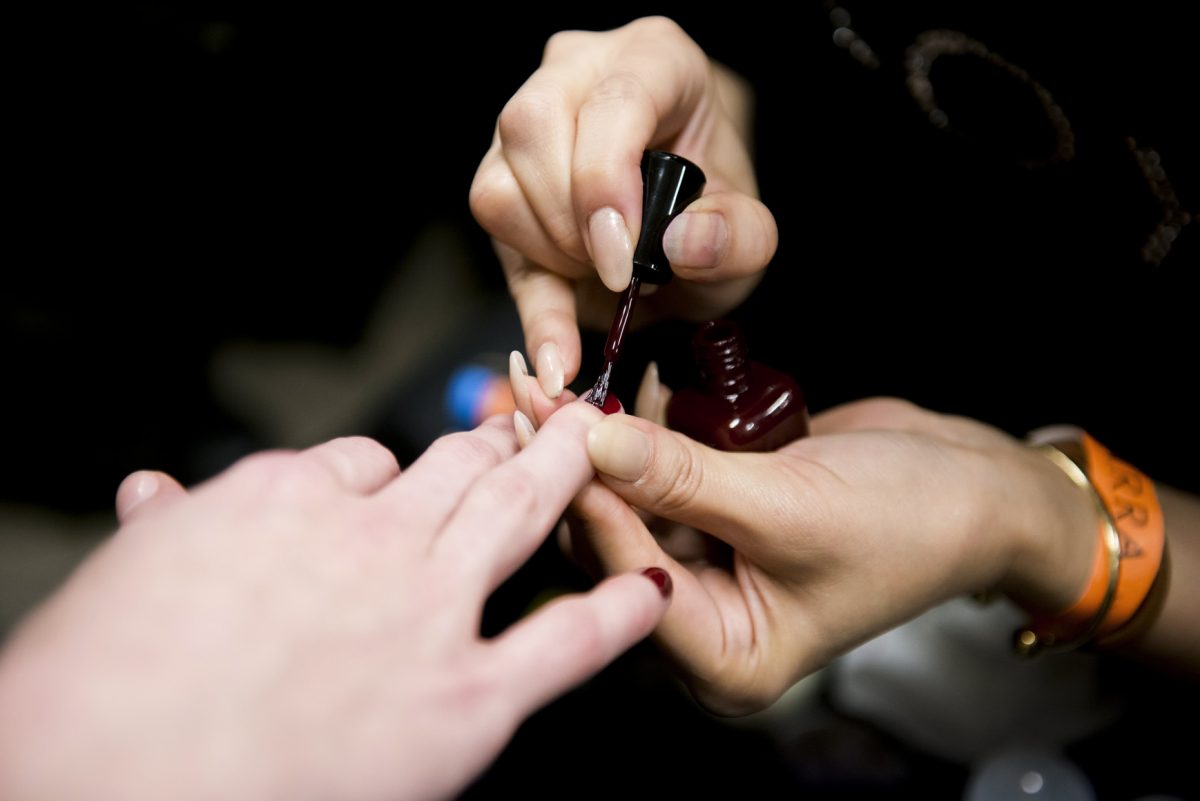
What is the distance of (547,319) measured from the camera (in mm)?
900

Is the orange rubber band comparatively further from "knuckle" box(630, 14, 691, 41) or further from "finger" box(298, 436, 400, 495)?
"finger" box(298, 436, 400, 495)

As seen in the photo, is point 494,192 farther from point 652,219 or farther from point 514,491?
point 514,491

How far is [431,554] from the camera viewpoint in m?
0.54

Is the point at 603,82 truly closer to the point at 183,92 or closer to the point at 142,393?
the point at 183,92

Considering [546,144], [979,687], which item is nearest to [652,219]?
[546,144]

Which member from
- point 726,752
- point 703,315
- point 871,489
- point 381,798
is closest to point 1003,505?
point 871,489

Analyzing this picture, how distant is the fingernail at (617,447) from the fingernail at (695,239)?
201mm

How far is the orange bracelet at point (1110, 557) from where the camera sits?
35.7 inches

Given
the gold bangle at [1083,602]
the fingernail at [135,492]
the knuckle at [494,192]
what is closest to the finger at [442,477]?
the fingernail at [135,492]

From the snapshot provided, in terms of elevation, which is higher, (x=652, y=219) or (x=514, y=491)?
(x=652, y=219)

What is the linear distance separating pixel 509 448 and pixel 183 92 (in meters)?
1.43

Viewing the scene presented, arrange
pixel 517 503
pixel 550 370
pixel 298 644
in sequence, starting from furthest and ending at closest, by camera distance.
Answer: pixel 550 370, pixel 517 503, pixel 298 644

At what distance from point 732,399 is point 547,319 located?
0.23m

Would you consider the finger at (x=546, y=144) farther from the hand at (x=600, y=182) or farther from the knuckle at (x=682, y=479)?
the knuckle at (x=682, y=479)
